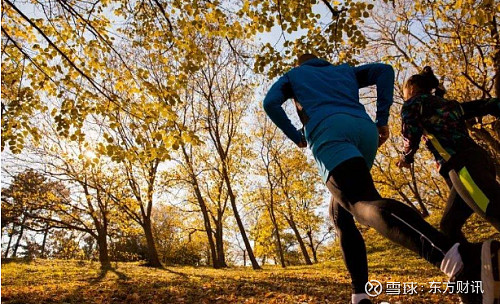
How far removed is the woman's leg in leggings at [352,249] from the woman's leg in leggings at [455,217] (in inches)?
43.9

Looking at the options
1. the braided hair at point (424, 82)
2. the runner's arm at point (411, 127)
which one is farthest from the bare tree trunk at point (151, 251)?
the braided hair at point (424, 82)

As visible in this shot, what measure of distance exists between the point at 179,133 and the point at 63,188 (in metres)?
21.5

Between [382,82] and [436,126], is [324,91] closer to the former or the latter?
[382,82]

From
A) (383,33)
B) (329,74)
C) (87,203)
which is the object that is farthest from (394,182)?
(329,74)

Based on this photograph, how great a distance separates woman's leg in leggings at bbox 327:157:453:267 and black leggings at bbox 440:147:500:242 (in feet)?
3.76

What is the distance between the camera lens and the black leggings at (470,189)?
7.62 feet

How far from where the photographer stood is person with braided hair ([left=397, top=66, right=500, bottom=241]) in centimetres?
238

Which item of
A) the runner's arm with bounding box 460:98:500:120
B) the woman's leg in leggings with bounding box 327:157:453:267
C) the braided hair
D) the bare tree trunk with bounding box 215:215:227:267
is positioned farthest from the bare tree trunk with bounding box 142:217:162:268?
the woman's leg in leggings with bounding box 327:157:453:267

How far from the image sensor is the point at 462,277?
1395mm

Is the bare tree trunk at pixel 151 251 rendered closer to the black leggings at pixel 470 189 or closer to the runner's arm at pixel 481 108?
the black leggings at pixel 470 189

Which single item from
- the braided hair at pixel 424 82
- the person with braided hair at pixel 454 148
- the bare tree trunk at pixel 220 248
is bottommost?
the bare tree trunk at pixel 220 248

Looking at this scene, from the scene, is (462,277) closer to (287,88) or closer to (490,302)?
(490,302)

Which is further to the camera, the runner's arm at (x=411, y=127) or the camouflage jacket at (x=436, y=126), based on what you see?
the runner's arm at (x=411, y=127)

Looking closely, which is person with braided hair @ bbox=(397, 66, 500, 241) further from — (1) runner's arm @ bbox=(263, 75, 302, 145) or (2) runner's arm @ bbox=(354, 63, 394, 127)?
(1) runner's arm @ bbox=(263, 75, 302, 145)
